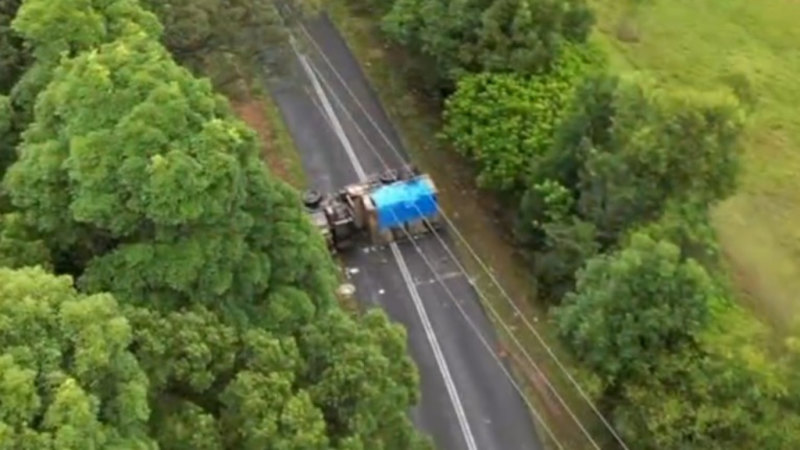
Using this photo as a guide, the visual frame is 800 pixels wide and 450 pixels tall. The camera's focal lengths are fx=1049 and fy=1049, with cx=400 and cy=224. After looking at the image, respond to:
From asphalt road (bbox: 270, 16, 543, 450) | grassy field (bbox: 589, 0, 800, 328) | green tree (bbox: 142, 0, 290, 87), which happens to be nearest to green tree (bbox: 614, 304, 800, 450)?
asphalt road (bbox: 270, 16, 543, 450)

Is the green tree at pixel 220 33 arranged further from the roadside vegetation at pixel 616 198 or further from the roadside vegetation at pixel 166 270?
the roadside vegetation at pixel 166 270

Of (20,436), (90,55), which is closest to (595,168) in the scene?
(90,55)

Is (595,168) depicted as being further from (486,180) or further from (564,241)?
(486,180)

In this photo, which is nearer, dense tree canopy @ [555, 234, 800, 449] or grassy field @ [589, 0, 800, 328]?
dense tree canopy @ [555, 234, 800, 449]

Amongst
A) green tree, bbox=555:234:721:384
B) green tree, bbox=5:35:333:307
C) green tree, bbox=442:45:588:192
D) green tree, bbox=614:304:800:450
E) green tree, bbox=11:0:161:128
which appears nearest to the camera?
green tree, bbox=5:35:333:307

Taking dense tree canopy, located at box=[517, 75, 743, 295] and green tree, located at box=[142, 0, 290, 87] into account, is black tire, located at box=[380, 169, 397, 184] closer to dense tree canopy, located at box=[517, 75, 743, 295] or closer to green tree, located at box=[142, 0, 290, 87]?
dense tree canopy, located at box=[517, 75, 743, 295]

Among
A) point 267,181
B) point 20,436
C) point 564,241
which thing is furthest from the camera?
point 564,241
